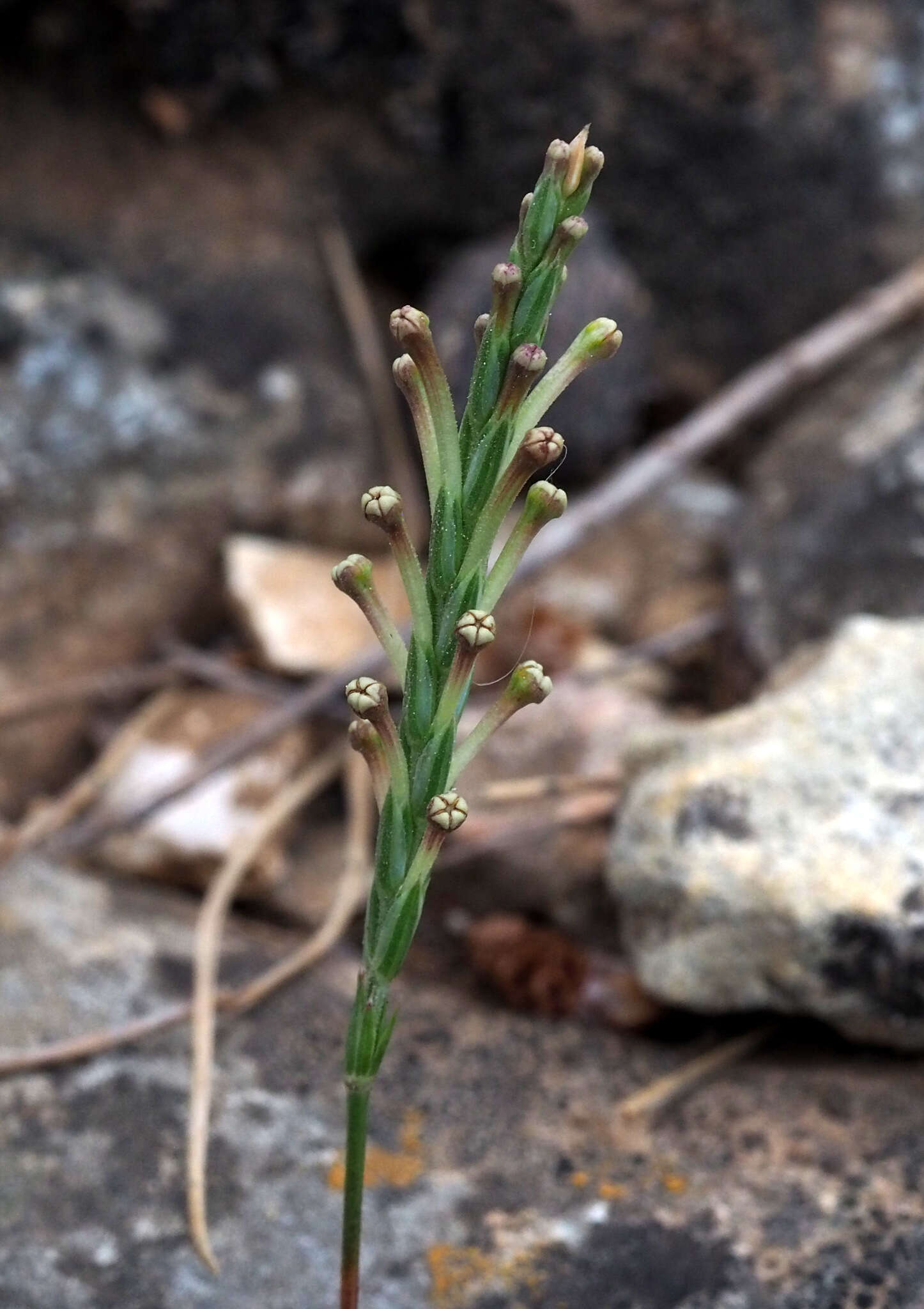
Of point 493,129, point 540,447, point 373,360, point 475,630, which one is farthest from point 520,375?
point 493,129

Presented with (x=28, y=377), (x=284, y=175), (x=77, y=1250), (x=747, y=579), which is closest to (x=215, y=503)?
(x=28, y=377)

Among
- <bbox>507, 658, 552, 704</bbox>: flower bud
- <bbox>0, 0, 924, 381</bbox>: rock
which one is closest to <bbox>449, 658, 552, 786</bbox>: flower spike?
<bbox>507, 658, 552, 704</bbox>: flower bud

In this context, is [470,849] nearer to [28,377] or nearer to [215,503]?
[215,503]

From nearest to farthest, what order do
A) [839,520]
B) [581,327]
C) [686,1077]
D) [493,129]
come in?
[686,1077], [839,520], [581,327], [493,129]

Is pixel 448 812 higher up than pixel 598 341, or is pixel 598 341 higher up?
pixel 598 341

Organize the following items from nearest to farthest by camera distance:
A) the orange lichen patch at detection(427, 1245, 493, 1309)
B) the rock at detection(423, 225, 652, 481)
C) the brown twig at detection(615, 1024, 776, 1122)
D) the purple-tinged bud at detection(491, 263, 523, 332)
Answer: the purple-tinged bud at detection(491, 263, 523, 332) < the orange lichen patch at detection(427, 1245, 493, 1309) < the brown twig at detection(615, 1024, 776, 1122) < the rock at detection(423, 225, 652, 481)

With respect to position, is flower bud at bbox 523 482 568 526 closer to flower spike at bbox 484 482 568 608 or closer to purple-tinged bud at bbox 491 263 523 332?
flower spike at bbox 484 482 568 608

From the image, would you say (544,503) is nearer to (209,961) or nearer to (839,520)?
(209,961)
